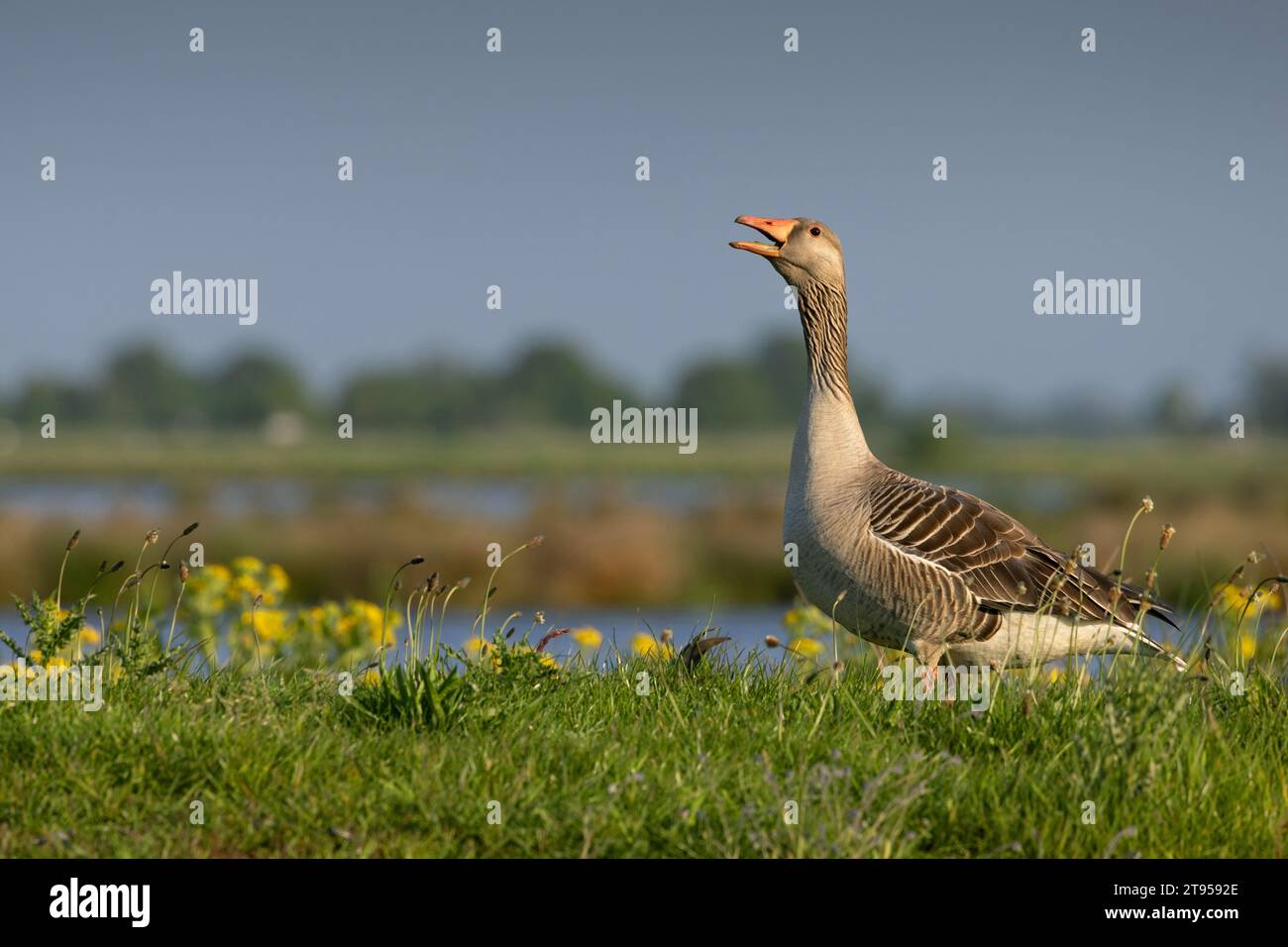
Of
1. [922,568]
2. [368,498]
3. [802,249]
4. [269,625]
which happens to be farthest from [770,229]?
[368,498]

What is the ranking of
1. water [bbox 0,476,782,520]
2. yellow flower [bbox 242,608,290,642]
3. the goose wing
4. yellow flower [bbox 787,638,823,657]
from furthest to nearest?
water [bbox 0,476,782,520]
yellow flower [bbox 242,608,290,642]
yellow flower [bbox 787,638,823,657]
the goose wing

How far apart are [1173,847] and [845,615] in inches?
107

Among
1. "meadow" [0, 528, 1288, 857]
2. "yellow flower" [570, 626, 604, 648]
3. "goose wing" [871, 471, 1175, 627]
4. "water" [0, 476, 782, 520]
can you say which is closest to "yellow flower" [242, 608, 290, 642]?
"yellow flower" [570, 626, 604, 648]

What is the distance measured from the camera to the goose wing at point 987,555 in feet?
24.2

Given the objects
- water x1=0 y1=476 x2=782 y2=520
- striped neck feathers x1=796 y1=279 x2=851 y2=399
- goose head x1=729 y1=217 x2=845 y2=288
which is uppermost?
goose head x1=729 y1=217 x2=845 y2=288

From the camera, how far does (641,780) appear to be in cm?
518

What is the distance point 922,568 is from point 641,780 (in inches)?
111

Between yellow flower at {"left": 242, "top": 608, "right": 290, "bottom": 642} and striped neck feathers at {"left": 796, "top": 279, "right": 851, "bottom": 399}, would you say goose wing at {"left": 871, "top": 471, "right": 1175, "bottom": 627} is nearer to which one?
striped neck feathers at {"left": 796, "top": 279, "right": 851, "bottom": 399}

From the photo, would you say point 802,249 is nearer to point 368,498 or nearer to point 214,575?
point 214,575

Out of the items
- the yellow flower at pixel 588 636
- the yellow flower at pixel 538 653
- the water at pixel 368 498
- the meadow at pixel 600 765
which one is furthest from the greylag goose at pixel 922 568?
the water at pixel 368 498

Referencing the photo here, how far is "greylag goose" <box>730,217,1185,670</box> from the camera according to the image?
727cm

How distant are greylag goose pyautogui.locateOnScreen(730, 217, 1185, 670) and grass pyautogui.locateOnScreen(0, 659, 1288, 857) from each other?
1.16 metres
